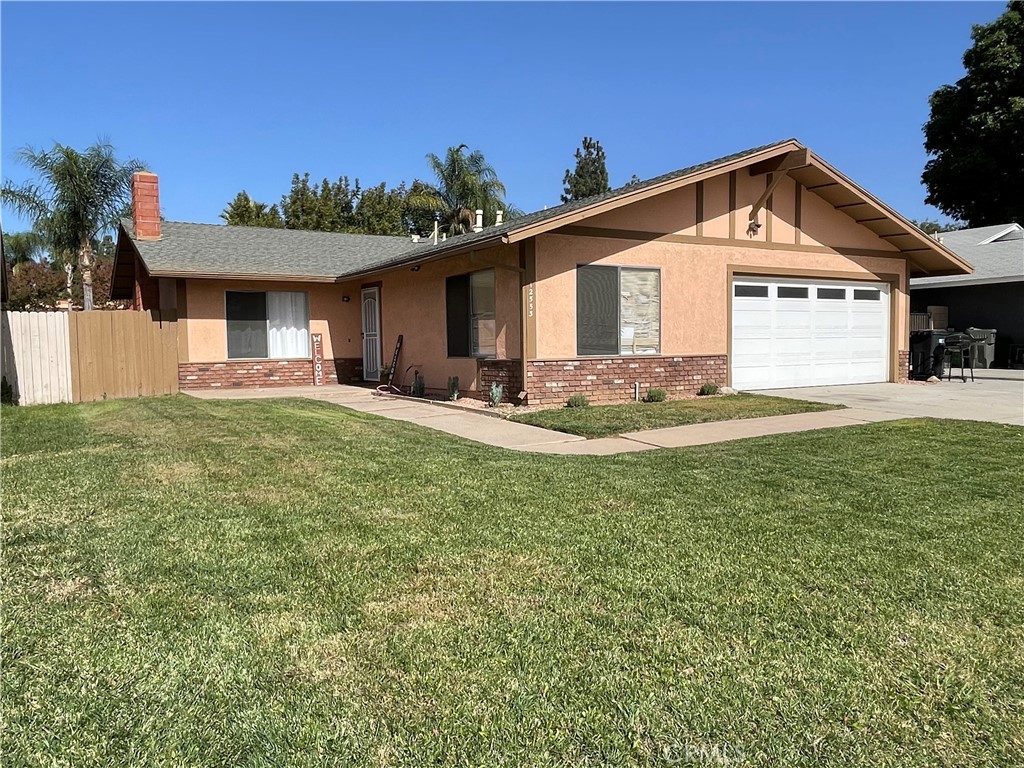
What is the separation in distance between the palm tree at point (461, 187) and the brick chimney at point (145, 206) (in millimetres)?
17759

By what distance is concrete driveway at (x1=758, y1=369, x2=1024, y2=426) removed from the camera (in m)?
10.2

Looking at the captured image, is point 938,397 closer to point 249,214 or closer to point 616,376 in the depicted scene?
point 616,376

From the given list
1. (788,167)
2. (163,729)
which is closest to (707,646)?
(163,729)

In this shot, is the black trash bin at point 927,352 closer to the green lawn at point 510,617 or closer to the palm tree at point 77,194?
the green lawn at point 510,617

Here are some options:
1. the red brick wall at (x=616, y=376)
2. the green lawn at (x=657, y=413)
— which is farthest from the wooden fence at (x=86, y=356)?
the green lawn at (x=657, y=413)

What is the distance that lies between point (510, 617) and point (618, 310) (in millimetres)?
9554

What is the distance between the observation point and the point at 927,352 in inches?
Result: 643

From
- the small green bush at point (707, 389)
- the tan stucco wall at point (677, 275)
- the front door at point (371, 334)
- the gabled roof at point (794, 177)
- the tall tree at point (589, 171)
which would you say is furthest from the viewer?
the tall tree at point (589, 171)

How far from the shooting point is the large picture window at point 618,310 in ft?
39.3

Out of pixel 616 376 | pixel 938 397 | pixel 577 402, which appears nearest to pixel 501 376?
pixel 577 402

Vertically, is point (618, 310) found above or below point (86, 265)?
below

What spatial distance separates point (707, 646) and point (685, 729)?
611 mm

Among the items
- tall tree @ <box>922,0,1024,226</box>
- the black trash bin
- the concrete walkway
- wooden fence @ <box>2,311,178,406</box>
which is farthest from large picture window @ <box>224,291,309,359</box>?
tall tree @ <box>922,0,1024,226</box>

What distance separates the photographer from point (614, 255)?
12.2 meters
